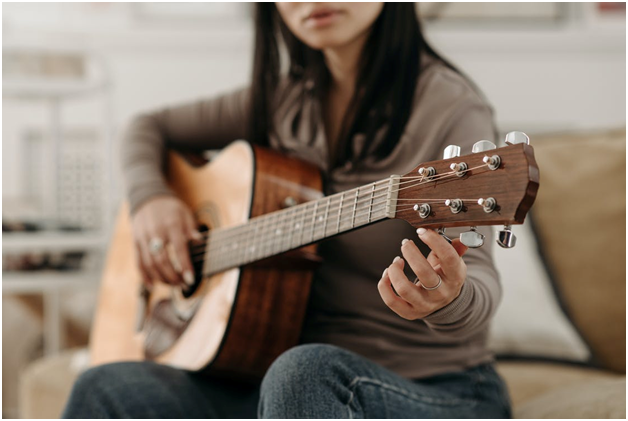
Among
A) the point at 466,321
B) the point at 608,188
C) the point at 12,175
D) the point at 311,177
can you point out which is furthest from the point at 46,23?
the point at 466,321

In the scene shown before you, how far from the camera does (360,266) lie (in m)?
0.64

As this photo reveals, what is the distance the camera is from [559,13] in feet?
5.58

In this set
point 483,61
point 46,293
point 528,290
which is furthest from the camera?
point 483,61

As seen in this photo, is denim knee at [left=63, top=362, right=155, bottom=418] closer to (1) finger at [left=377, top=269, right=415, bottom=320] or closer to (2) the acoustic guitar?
(2) the acoustic guitar

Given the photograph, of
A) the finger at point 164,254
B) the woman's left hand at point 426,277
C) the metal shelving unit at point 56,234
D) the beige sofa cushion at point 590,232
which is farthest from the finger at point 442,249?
the metal shelving unit at point 56,234

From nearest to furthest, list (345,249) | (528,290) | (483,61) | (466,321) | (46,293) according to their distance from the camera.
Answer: (466,321)
(345,249)
(528,290)
(46,293)
(483,61)

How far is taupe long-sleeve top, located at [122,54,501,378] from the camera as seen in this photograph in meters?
0.55

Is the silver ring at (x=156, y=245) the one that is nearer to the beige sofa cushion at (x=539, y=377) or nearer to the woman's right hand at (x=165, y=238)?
the woman's right hand at (x=165, y=238)

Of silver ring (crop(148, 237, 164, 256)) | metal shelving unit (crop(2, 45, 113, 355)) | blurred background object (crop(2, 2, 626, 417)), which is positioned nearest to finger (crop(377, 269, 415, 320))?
silver ring (crop(148, 237, 164, 256))

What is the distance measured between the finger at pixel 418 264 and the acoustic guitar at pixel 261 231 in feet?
0.09

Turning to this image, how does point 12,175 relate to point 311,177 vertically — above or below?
below

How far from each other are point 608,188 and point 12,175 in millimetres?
1459

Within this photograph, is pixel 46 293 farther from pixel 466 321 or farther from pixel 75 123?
pixel 466 321

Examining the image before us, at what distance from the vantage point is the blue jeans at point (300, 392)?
577 mm
